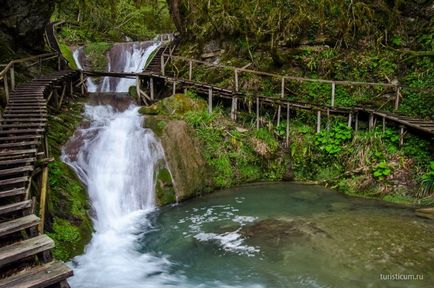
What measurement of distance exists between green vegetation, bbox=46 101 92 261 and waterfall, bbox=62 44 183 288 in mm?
215

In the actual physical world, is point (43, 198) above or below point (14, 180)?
below

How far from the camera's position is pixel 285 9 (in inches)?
643

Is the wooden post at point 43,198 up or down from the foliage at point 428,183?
up

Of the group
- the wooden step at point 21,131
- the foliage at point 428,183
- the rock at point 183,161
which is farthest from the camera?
the rock at point 183,161

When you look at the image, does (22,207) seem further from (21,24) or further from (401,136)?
(21,24)

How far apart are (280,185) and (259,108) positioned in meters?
3.25

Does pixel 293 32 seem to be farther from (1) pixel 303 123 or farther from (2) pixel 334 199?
(2) pixel 334 199

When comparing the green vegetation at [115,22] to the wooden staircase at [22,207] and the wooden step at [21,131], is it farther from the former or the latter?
the wooden step at [21,131]

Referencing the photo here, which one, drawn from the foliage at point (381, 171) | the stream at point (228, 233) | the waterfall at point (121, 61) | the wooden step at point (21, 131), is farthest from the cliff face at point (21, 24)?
the foliage at point (381, 171)

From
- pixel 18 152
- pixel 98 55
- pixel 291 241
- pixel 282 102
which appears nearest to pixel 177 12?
pixel 98 55

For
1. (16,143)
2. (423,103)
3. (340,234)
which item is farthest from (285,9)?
(16,143)

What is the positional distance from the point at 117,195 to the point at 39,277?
6622 mm

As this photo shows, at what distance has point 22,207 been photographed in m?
5.21

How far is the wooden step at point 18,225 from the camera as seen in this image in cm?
467
